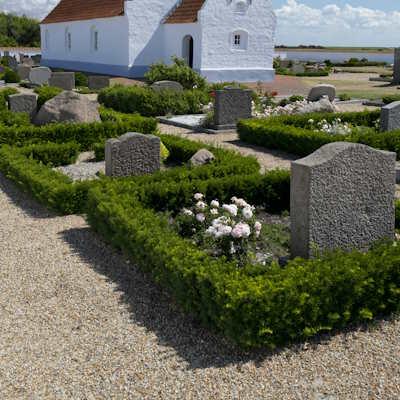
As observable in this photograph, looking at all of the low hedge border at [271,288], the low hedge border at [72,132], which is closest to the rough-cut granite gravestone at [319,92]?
the low hedge border at [72,132]

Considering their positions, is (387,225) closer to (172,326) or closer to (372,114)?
(172,326)

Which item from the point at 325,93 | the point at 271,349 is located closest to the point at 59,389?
the point at 271,349

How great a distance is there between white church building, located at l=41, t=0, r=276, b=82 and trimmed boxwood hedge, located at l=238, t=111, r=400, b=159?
14.6m

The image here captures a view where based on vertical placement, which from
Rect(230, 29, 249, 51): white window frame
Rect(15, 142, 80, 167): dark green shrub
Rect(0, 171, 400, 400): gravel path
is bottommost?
Rect(0, 171, 400, 400): gravel path

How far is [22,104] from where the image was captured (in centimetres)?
1398

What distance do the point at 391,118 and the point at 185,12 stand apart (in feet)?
60.8

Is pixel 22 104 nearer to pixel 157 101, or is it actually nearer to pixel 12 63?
pixel 157 101

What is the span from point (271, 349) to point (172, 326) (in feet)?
2.73

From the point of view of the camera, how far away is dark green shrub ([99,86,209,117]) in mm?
17375

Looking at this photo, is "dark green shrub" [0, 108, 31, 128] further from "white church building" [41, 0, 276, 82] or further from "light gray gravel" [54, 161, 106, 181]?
"white church building" [41, 0, 276, 82]

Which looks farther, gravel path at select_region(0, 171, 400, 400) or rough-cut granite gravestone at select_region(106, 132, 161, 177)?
rough-cut granite gravestone at select_region(106, 132, 161, 177)

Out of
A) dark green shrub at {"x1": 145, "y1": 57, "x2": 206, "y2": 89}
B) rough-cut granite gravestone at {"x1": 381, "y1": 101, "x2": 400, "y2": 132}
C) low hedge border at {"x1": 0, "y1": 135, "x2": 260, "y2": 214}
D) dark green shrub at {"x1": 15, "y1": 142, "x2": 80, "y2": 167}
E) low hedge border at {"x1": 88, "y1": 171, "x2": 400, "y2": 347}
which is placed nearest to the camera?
low hedge border at {"x1": 88, "y1": 171, "x2": 400, "y2": 347}

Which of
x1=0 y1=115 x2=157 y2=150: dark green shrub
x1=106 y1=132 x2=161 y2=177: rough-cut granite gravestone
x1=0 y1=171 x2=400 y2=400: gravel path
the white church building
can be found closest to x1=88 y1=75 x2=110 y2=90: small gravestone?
the white church building

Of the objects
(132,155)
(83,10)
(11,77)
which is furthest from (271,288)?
(83,10)
